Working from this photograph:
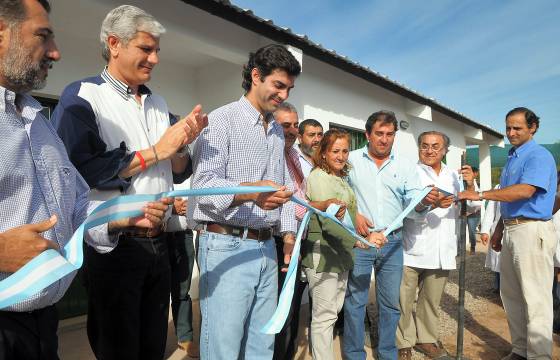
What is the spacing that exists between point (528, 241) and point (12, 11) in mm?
3922

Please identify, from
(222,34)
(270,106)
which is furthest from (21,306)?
(222,34)

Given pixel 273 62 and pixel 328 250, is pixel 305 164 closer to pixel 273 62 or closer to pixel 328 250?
pixel 328 250

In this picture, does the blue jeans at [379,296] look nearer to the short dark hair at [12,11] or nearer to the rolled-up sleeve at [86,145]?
the rolled-up sleeve at [86,145]

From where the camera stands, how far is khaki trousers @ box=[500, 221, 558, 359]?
314 cm

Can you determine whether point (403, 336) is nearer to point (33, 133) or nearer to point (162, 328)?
point (162, 328)

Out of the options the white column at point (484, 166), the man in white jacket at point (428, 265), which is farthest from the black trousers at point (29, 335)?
the white column at point (484, 166)

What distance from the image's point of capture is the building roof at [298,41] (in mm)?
3941

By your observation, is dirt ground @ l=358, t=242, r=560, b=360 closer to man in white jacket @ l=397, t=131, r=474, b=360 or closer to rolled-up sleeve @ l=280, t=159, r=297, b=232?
man in white jacket @ l=397, t=131, r=474, b=360

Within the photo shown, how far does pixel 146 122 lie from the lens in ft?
6.12

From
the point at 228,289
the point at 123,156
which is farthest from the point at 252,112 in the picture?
the point at 228,289

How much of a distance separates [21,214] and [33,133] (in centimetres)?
29

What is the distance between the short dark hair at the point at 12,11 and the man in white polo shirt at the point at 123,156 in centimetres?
46

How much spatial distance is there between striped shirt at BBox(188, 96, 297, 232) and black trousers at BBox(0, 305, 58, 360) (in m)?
0.78

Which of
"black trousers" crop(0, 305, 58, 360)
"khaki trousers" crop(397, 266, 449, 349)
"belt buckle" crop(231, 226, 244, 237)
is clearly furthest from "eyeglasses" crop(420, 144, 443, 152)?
"black trousers" crop(0, 305, 58, 360)
